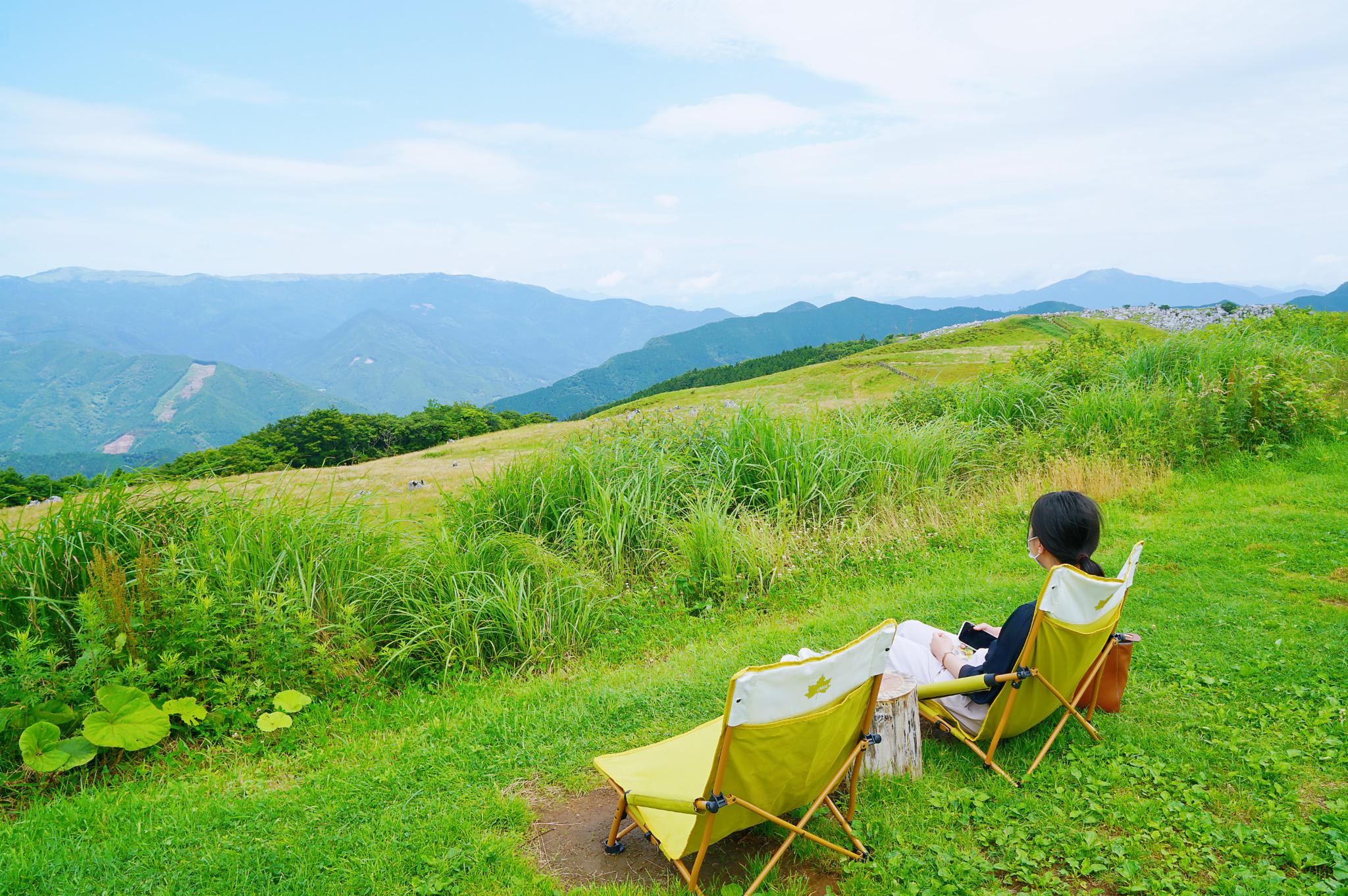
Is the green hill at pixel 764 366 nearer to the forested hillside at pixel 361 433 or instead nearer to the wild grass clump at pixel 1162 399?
the forested hillside at pixel 361 433

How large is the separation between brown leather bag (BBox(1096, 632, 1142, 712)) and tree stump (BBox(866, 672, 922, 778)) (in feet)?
3.85

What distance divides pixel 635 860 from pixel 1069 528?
2.59 meters

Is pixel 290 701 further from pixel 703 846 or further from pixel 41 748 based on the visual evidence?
pixel 703 846

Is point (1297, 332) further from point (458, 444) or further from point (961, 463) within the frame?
point (458, 444)

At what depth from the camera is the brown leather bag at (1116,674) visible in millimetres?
3871

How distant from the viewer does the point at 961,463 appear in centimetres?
924

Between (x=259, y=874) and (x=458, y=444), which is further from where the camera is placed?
(x=458, y=444)

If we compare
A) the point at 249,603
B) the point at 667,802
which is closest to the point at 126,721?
the point at 249,603

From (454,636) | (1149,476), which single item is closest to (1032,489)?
(1149,476)

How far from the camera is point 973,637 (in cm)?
425

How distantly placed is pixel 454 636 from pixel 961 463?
666cm

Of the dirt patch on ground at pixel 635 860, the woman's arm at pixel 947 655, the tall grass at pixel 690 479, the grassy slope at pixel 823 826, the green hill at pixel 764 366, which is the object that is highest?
the green hill at pixel 764 366

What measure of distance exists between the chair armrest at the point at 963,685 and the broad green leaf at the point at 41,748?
4.48m

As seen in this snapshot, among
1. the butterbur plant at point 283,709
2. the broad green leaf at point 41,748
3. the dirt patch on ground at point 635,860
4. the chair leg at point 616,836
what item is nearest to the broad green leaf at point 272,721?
the butterbur plant at point 283,709
